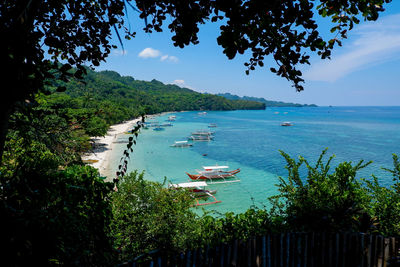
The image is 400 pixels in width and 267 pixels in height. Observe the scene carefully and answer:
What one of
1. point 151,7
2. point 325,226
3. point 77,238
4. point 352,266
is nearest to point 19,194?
point 77,238

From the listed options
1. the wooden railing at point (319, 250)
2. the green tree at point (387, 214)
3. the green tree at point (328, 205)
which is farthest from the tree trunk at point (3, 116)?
the green tree at point (387, 214)

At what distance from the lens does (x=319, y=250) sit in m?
4.02

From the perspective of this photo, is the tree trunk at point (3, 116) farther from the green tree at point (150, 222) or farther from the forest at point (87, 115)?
the green tree at point (150, 222)

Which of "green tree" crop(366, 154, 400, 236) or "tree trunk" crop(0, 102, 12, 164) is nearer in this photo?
"tree trunk" crop(0, 102, 12, 164)

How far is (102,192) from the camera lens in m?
4.66

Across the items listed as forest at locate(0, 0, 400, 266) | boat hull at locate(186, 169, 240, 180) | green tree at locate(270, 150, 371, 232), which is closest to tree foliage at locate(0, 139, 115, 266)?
forest at locate(0, 0, 400, 266)

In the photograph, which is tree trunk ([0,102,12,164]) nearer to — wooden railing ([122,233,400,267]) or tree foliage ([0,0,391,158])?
tree foliage ([0,0,391,158])

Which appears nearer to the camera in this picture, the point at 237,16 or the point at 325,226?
the point at 237,16

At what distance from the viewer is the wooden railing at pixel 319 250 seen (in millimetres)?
3695

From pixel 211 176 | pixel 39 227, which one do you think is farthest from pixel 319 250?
pixel 211 176

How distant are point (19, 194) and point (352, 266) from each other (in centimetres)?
551

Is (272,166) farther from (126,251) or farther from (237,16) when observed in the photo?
(237,16)

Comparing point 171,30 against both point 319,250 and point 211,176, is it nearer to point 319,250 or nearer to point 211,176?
point 319,250

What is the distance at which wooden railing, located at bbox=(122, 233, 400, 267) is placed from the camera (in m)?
3.70
